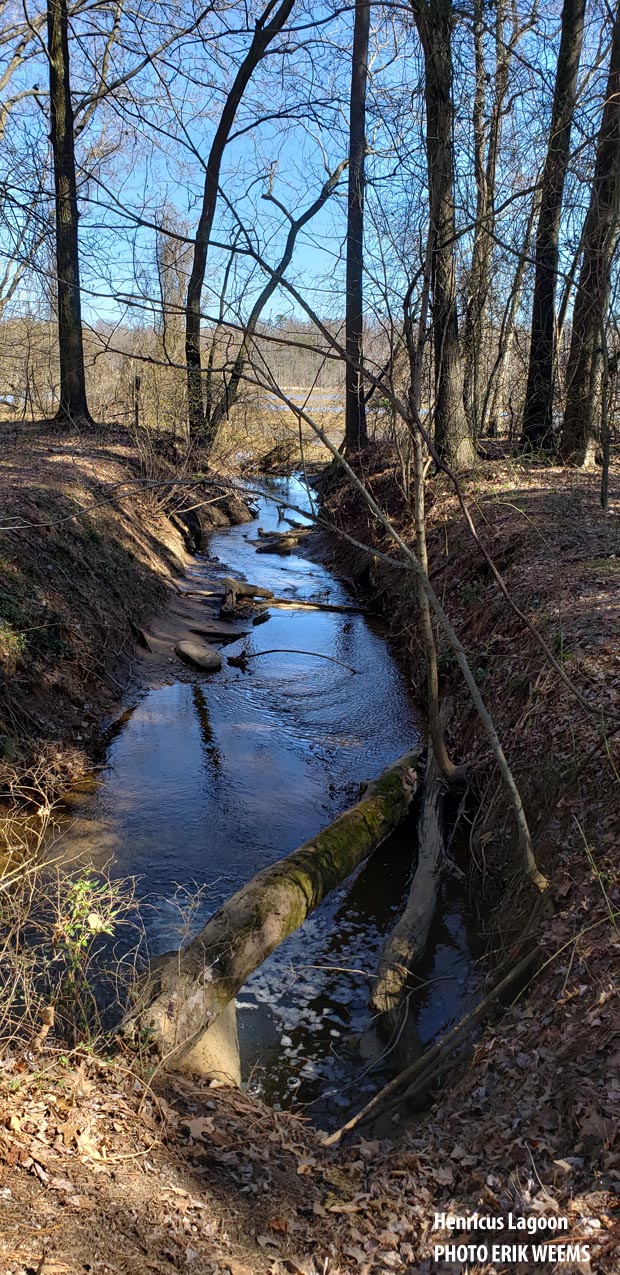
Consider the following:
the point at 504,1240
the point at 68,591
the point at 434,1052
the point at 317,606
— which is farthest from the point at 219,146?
the point at 504,1240

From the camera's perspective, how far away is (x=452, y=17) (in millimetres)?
7402

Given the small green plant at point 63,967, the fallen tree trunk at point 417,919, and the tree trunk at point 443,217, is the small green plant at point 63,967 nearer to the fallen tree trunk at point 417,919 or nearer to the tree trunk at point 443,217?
the fallen tree trunk at point 417,919

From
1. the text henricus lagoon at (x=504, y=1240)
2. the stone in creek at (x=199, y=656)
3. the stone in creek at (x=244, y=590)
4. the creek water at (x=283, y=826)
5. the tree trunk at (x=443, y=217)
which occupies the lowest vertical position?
the creek water at (x=283, y=826)

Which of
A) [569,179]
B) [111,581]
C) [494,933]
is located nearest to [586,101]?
[569,179]

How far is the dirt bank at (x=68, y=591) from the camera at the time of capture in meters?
6.77

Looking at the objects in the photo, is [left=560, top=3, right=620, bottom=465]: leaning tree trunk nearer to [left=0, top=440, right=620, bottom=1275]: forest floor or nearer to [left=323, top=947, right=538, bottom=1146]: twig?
[left=0, top=440, right=620, bottom=1275]: forest floor

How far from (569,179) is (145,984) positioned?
37.7ft

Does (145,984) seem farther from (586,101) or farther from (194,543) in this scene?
(194,543)

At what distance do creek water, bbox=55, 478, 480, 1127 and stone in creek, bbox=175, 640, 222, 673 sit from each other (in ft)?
0.60

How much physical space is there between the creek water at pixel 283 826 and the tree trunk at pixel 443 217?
3.50m

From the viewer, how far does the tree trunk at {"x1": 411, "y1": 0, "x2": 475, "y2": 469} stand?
6348 millimetres

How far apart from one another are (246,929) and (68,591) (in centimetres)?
553

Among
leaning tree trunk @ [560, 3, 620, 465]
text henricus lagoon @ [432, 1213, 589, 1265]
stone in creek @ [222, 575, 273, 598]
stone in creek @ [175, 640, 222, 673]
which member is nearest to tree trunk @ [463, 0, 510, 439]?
leaning tree trunk @ [560, 3, 620, 465]

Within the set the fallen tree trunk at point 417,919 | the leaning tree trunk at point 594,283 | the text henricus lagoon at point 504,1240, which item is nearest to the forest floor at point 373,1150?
the text henricus lagoon at point 504,1240
